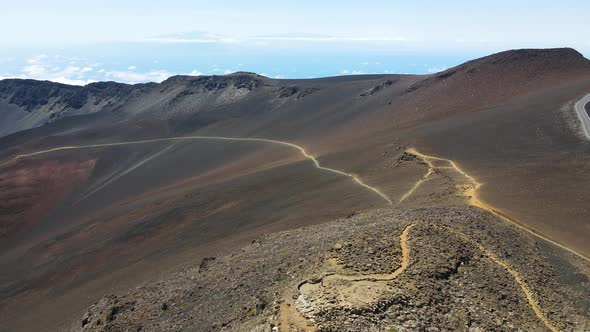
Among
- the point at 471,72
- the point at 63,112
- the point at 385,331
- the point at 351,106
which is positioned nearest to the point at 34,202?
the point at 351,106

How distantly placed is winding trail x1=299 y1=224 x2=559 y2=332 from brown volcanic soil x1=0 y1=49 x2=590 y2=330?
1312 millimetres

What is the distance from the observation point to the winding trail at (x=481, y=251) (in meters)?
Result: 15.0

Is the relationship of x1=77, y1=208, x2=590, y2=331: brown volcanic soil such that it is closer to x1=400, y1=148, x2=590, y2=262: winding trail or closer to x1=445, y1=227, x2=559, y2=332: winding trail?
x1=445, y1=227, x2=559, y2=332: winding trail

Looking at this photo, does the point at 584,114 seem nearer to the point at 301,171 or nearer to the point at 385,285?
the point at 301,171

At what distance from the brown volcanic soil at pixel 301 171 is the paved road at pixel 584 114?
821mm

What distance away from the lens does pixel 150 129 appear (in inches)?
3575

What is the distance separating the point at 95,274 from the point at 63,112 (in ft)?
410

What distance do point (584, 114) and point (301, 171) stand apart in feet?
91.8

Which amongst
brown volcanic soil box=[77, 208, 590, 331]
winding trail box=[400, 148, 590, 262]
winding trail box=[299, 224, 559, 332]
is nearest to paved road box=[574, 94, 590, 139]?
winding trail box=[400, 148, 590, 262]

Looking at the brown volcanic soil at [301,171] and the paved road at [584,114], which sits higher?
the paved road at [584,114]

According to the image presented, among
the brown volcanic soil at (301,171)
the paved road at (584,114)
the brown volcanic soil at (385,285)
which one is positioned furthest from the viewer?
the paved road at (584,114)

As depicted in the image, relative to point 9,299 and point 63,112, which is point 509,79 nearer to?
point 9,299

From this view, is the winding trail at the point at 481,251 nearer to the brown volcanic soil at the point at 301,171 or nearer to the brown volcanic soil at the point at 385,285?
the brown volcanic soil at the point at 385,285

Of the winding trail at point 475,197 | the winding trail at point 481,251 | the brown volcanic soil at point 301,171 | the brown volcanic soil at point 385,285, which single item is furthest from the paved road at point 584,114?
the winding trail at point 481,251
